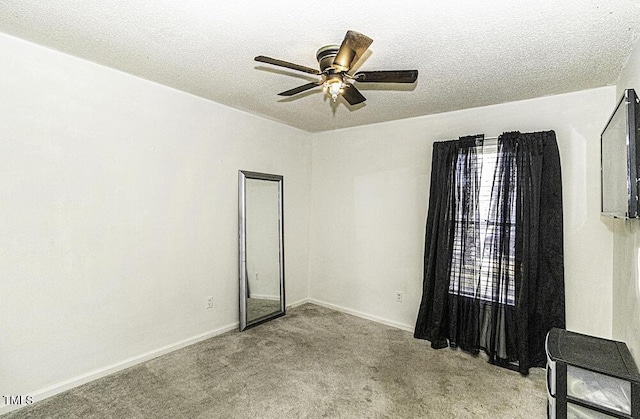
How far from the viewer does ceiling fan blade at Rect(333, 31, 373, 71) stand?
1.57 m

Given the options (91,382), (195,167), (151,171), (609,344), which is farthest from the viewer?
(195,167)

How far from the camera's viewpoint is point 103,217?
8.29ft

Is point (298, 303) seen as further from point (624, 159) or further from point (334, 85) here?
point (624, 159)

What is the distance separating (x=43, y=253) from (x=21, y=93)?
1061mm

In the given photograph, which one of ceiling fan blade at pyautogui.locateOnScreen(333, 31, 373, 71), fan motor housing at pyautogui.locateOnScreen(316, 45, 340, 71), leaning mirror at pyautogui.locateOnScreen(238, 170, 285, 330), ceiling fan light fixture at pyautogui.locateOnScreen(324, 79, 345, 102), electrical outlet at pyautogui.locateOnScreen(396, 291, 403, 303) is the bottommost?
electrical outlet at pyautogui.locateOnScreen(396, 291, 403, 303)

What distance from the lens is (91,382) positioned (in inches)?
96.3

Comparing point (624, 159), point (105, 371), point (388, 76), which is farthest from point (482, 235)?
point (105, 371)

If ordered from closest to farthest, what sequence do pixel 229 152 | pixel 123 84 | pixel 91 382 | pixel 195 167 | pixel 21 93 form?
pixel 21 93 → pixel 91 382 → pixel 123 84 → pixel 195 167 → pixel 229 152

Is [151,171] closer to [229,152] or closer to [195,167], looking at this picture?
[195,167]

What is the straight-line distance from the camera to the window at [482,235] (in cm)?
289

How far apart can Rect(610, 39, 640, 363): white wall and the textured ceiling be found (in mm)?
149

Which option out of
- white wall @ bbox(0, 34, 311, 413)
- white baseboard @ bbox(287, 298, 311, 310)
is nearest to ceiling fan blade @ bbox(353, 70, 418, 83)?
white wall @ bbox(0, 34, 311, 413)

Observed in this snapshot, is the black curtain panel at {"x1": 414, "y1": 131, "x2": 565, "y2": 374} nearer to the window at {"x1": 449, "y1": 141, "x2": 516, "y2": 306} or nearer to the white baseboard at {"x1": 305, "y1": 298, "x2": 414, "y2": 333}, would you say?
the window at {"x1": 449, "y1": 141, "x2": 516, "y2": 306}

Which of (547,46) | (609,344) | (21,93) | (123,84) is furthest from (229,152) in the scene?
(609,344)
